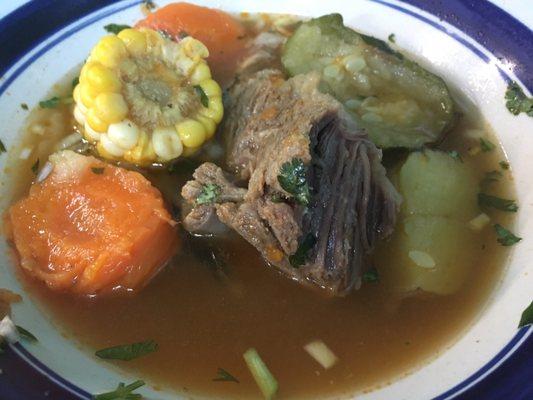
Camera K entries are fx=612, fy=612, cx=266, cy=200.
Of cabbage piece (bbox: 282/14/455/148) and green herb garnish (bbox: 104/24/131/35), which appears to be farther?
green herb garnish (bbox: 104/24/131/35)

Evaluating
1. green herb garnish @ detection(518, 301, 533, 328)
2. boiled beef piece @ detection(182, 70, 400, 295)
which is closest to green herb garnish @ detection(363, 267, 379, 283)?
boiled beef piece @ detection(182, 70, 400, 295)

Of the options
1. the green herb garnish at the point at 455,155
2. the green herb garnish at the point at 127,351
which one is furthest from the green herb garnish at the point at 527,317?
the green herb garnish at the point at 127,351

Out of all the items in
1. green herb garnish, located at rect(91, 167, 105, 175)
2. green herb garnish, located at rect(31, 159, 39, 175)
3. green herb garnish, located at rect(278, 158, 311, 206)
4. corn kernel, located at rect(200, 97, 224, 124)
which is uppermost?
green herb garnish, located at rect(278, 158, 311, 206)

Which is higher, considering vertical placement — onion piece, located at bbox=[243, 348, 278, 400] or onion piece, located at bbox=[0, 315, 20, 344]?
onion piece, located at bbox=[243, 348, 278, 400]

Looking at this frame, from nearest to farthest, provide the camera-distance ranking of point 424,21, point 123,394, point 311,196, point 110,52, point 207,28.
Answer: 1. point 123,394
2. point 311,196
3. point 110,52
4. point 424,21
5. point 207,28

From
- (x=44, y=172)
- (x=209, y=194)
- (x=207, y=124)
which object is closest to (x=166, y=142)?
(x=207, y=124)

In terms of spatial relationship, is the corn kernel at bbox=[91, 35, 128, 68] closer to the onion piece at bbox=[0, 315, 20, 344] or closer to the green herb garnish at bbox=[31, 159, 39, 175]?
the green herb garnish at bbox=[31, 159, 39, 175]

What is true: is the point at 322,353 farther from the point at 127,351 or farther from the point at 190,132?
the point at 190,132
